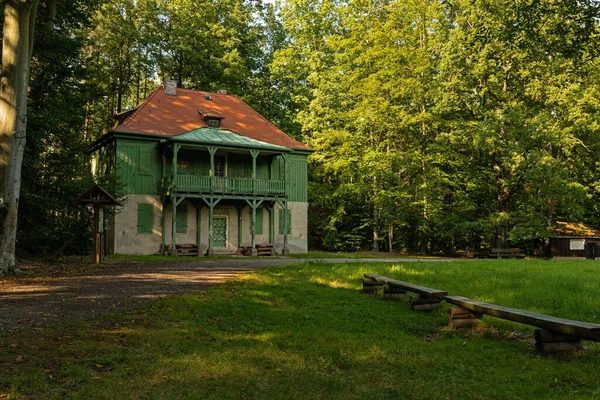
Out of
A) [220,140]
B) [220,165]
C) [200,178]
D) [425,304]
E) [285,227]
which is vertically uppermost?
[220,140]

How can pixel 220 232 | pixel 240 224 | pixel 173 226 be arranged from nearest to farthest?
pixel 173 226 < pixel 220 232 < pixel 240 224

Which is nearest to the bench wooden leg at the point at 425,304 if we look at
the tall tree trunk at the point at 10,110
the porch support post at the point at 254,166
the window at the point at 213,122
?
the tall tree trunk at the point at 10,110

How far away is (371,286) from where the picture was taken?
10.4 meters

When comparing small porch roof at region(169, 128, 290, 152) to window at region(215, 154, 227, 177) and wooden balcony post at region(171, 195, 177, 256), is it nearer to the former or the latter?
window at region(215, 154, 227, 177)

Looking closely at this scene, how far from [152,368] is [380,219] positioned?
27.8 metres

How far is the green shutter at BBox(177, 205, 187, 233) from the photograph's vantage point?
988 inches

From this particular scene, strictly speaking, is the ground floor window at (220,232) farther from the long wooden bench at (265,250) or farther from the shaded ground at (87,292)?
the shaded ground at (87,292)

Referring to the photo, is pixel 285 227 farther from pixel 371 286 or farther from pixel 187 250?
pixel 371 286

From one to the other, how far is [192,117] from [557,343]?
23866 millimetres

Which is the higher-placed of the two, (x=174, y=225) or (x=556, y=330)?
(x=174, y=225)

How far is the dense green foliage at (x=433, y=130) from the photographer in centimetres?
2581

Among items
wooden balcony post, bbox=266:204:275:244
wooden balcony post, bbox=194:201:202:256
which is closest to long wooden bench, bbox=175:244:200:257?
wooden balcony post, bbox=194:201:202:256

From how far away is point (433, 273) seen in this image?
1210 centimetres

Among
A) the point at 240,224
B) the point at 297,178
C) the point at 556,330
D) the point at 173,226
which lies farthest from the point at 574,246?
the point at 556,330
